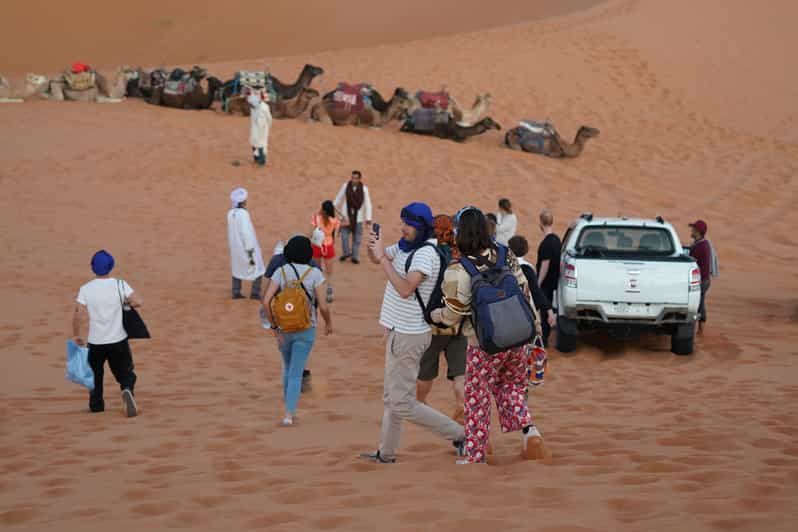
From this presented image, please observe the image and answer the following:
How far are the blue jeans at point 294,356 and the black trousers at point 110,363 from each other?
4.97ft

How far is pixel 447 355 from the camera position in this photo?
8.66m

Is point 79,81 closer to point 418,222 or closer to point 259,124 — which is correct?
point 259,124

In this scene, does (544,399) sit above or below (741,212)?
below

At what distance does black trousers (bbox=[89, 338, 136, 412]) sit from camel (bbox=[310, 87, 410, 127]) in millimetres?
19813

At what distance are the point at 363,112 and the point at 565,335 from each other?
16.9 m

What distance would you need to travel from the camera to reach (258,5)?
211 feet

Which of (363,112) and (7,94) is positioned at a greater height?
(7,94)

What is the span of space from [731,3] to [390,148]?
23.3m

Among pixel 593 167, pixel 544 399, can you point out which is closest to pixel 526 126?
pixel 593 167

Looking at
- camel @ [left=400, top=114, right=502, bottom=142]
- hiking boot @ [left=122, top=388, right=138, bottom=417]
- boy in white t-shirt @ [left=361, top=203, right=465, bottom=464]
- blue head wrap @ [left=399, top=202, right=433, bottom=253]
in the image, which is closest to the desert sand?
hiking boot @ [left=122, top=388, right=138, bottom=417]

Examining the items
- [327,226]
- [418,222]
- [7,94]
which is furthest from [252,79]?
[418,222]

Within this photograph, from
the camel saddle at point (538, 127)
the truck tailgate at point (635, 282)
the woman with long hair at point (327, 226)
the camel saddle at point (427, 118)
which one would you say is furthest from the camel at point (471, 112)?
the truck tailgate at point (635, 282)

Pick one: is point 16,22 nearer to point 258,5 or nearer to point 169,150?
point 258,5

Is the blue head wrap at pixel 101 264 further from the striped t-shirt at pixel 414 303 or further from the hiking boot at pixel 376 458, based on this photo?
the striped t-shirt at pixel 414 303
